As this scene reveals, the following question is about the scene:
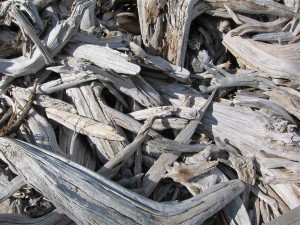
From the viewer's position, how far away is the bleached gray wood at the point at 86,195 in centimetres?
256

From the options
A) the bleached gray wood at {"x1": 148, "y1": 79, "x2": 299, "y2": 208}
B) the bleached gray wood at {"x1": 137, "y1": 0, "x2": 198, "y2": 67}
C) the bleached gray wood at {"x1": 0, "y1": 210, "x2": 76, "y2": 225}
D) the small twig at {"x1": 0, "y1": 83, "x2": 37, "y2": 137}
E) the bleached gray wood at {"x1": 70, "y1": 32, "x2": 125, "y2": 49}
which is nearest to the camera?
the bleached gray wood at {"x1": 0, "y1": 210, "x2": 76, "y2": 225}

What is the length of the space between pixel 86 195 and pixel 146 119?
0.91 metres

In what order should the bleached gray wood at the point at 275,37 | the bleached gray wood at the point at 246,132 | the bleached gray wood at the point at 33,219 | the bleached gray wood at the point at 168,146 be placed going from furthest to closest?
1. the bleached gray wood at the point at 275,37
2. the bleached gray wood at the point at 246,132
3. the bleached gray wood at the point at 168,146
4. the bleached gray wood at the point at 33,219

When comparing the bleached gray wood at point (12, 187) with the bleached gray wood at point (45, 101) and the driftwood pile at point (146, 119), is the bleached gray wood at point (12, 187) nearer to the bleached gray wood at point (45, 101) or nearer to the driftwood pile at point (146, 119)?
the driftwood pile at point (146, 119)

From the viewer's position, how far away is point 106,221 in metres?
2.57

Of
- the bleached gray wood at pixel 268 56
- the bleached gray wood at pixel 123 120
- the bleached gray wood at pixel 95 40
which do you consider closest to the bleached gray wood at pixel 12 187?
the bleached gray wood at pixel 123 120

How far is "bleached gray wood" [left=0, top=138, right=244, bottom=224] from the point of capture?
2.56 meters

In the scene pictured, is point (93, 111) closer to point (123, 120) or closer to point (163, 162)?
point (123, 120)

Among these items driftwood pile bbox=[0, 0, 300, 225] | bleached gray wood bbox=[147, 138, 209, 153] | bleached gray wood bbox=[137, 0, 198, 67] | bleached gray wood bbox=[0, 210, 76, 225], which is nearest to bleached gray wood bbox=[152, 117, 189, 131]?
driftwood pile bbox=[0, 0, 300, 225]

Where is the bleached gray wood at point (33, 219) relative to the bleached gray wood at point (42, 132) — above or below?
below

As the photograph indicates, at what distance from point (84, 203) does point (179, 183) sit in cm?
89

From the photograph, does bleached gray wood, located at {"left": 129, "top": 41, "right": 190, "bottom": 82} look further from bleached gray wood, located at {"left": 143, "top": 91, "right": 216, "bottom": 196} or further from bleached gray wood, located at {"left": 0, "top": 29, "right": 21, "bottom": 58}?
bleached gray wood, located at {"left": 0, "top": 29, "right": 21, "bottom": 58}

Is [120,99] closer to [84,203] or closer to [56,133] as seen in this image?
[56,133]

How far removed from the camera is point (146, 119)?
3303 mm
